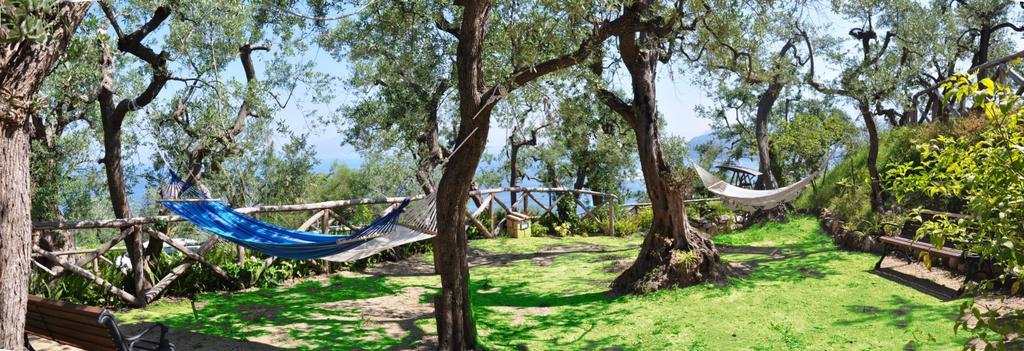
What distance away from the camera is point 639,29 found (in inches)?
164

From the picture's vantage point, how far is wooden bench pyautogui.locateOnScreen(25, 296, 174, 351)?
2.60 m

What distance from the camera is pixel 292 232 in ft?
16.8

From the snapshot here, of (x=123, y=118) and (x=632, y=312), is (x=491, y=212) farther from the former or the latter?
(x=123, y=118)

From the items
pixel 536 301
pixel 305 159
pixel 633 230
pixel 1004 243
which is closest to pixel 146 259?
pixel 536 301

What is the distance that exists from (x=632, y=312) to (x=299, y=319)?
2.38 meters

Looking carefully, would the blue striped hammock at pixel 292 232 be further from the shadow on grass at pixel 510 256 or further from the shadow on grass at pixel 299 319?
the shadow on grass at pixel 510 256

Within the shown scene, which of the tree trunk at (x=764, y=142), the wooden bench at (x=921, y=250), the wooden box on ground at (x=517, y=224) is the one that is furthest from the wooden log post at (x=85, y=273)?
the tree trunk at (x=764, y=142)

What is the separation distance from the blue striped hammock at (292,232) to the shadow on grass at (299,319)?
442 mm

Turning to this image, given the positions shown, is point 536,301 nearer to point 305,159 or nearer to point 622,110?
point 622,110

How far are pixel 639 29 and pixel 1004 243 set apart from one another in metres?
2.87

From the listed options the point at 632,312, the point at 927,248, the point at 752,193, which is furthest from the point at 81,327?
the point at 752,193

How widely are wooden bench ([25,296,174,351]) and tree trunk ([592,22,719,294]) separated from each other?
143 inches

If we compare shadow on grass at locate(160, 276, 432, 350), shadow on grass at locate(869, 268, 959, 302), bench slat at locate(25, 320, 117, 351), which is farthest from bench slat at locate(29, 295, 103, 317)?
shadow on grass at locate(869, 268, 959, 302)

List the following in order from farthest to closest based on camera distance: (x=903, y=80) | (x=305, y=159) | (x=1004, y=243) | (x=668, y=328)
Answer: (x=305, y=159)
(x=903, y=80)
(x=668, y=328)
(x=1004, y=243)
